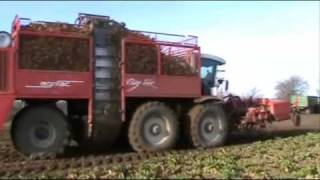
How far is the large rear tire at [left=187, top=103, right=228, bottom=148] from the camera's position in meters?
15.6

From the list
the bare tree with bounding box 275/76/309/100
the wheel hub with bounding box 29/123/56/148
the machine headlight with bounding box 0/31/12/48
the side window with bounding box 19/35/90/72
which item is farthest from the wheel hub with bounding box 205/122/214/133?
the bare tree with bounding box 275/76/309/100

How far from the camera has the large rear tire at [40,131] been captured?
13.2 m

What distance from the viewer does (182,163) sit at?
1177 cm

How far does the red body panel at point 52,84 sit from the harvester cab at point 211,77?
3.99 m

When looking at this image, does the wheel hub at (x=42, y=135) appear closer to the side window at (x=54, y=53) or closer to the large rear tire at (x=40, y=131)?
the large rear tire at (x=40, y=131)

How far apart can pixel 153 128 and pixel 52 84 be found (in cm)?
288

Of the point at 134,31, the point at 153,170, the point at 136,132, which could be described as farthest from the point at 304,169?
the point at 134,31

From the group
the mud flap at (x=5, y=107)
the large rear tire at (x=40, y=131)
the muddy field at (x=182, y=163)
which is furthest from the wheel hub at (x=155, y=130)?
the mud flap at (x=5, y=107)

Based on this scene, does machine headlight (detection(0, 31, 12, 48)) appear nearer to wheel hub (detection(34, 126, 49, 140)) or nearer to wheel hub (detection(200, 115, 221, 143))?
wheel hub (detection(34, 126, 49, 140))

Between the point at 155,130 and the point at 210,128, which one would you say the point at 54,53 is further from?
the point at 210,128

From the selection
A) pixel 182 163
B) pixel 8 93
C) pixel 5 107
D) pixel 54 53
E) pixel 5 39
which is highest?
pixel 5 39

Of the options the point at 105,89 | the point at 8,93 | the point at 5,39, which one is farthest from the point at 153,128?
the point at 5,39

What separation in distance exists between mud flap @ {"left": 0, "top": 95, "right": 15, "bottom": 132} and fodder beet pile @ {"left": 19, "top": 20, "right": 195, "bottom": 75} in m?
0.73

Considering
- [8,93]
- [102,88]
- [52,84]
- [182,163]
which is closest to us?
[182,163]
